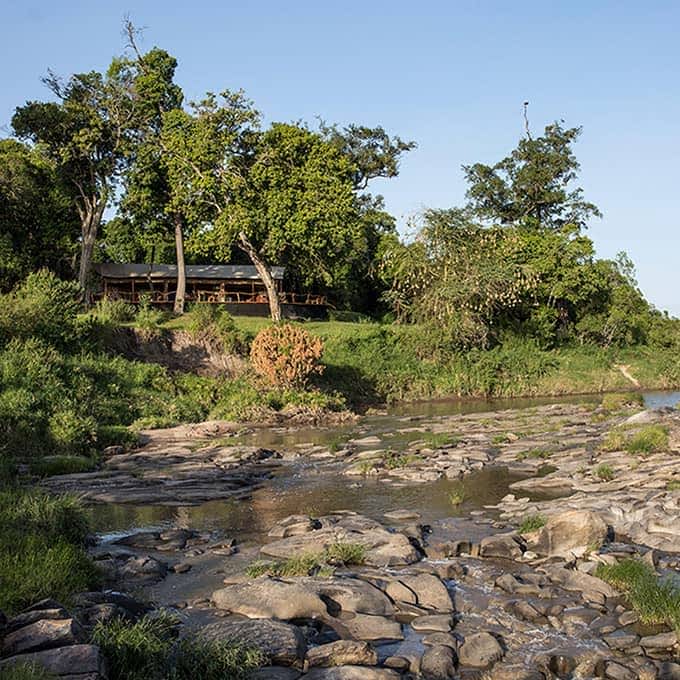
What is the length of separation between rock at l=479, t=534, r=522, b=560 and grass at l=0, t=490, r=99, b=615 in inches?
230

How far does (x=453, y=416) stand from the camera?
3412 centimetres

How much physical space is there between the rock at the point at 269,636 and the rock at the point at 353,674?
0.37m

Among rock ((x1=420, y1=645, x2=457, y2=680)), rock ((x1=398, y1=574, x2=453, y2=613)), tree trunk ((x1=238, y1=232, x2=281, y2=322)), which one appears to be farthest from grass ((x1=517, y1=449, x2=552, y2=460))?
tree trunk ((x1=238, y1=232, x2=281, y2=322))

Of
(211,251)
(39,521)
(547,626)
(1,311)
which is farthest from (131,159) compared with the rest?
(547,626)

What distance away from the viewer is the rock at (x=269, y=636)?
8.42 metres

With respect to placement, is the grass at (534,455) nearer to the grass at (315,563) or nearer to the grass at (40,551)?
the grass at (315,563)

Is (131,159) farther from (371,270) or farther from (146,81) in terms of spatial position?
(371,270)

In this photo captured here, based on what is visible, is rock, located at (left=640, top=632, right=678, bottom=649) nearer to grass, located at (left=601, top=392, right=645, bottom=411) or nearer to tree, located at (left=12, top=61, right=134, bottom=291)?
grass, located at (left=601, top=392, right=645, bottom=411)

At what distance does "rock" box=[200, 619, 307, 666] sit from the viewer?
842cm

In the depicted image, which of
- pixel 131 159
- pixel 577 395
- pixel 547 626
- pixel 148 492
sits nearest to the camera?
pixel 547 626

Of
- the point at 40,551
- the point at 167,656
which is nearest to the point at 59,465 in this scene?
the point at 40,551

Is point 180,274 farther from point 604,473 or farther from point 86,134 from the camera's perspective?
point 604,473

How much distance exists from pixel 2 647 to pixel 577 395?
133 feet

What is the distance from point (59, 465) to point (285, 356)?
14262 millimetres
